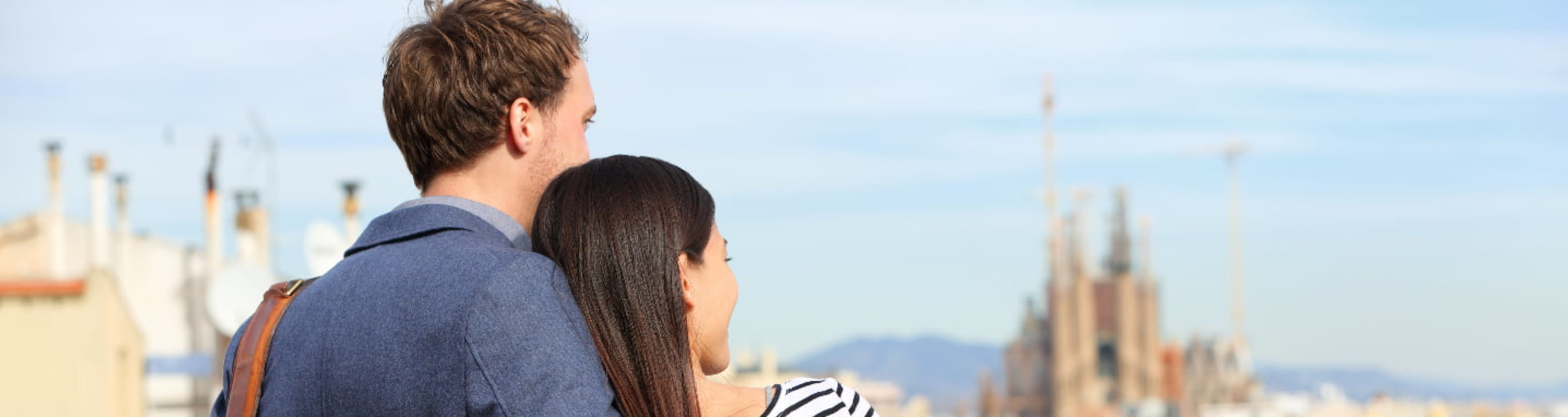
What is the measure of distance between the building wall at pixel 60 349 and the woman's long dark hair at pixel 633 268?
10.5 metres

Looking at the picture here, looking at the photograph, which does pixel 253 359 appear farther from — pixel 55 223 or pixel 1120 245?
pixel 1120 245

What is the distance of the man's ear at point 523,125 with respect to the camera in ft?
7.51

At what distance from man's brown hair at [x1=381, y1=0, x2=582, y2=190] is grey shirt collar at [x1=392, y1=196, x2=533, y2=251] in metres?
0.06

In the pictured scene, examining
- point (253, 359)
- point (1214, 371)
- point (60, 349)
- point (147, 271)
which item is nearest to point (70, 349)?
point (60, 349)

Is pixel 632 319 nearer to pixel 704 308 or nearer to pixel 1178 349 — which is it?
pixel 704 308

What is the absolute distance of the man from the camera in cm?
200

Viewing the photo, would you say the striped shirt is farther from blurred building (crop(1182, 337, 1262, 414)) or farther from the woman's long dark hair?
blurred building (crop(1182, 337, 1262, 414))

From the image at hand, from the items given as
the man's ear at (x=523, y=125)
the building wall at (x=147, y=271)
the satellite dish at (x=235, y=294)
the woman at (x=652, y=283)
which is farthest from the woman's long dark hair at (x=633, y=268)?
the building wall at (x=147, y=271)

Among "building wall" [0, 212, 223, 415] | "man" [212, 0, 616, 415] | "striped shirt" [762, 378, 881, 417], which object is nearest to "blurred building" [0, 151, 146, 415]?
"building wall" [0, 212, 223, 415]

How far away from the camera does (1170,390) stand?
12800 centimetres

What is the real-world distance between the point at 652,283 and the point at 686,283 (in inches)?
4.4

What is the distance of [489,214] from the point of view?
7.49 ft

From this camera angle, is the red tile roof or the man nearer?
the man

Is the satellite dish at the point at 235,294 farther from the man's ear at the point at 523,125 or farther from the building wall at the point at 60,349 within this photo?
the man's ear at the point at 523,125
